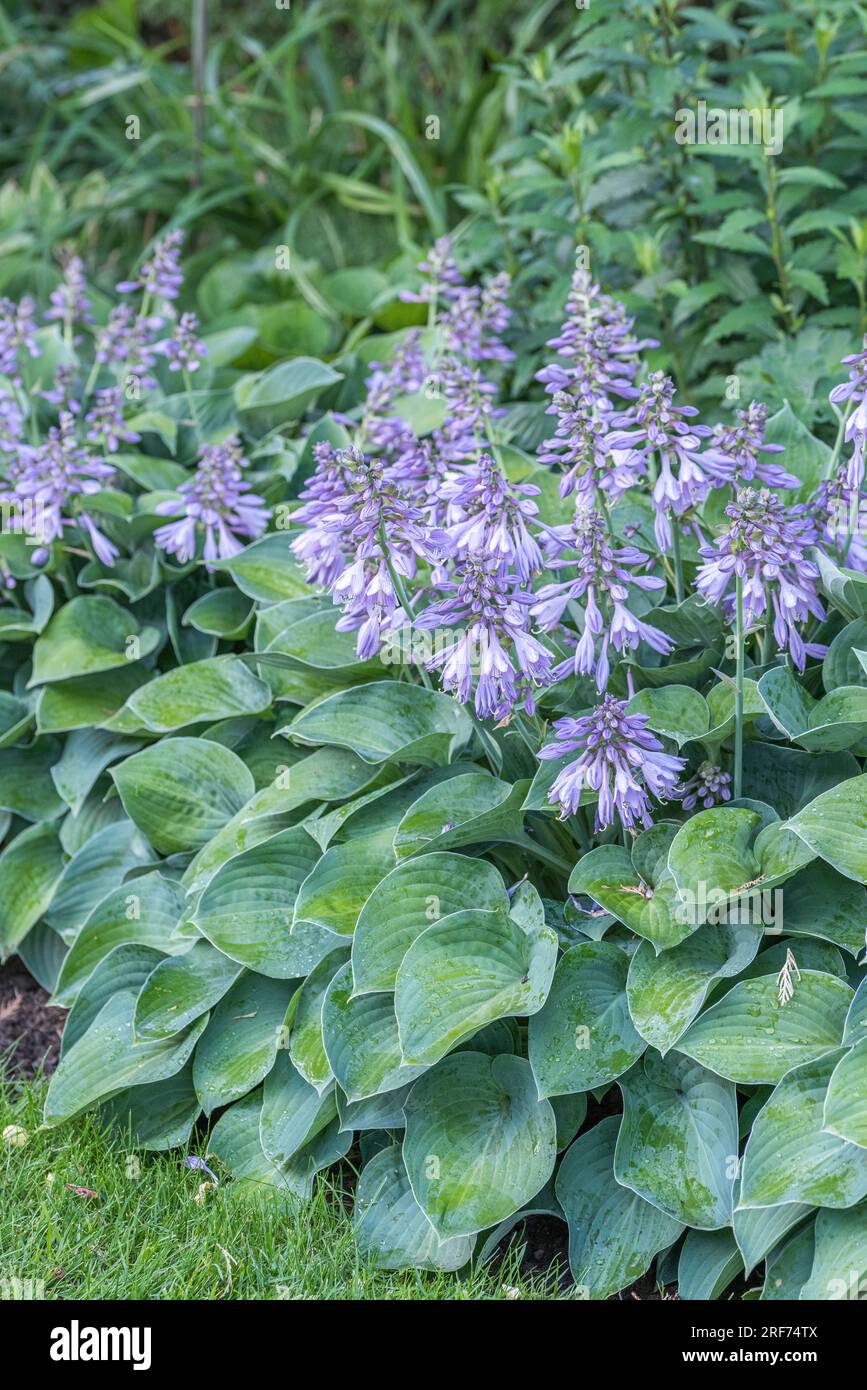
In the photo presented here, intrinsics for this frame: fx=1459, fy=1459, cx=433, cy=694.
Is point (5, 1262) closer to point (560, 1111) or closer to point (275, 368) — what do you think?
point (560, 1111)

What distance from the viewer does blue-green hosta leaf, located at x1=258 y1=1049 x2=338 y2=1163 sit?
3066 mm

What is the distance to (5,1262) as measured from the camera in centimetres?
288

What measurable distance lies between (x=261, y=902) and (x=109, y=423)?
1.74 meters

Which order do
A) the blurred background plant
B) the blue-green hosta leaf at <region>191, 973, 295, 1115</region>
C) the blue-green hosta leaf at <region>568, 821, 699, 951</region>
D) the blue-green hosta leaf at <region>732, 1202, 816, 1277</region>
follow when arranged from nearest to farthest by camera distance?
the blue-green hosta leaf at <region>732, 1202, 816, 1277</region>, the blue-green hosta leaf at <region>568, 821, 699, 951</region>, the blue-green hosta leaf at <region>191, 973, 295, 1115</region>, the blurred background plant

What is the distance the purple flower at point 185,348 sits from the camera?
4141 millimetres

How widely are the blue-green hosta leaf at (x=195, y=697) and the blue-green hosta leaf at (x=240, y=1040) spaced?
735mm

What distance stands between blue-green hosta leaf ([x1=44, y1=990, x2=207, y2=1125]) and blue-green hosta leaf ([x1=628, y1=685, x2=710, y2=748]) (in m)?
1.23

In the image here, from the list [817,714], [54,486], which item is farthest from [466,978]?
[54,486]

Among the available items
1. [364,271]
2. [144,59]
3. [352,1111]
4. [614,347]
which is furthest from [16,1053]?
[144,59]

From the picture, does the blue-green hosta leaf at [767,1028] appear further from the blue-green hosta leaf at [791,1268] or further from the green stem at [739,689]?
the green stem at [739,689]

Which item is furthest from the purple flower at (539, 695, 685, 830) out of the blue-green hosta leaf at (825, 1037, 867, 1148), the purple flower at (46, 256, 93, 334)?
the purple flower at (46, 256, 93, 334)

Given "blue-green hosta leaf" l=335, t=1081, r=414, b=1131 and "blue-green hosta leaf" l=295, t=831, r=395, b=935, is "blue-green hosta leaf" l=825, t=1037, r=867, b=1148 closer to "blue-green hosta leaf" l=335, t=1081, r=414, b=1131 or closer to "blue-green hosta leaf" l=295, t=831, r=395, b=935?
"blue-green hosta leaf" l=335, t=1081, r=414, b=1131

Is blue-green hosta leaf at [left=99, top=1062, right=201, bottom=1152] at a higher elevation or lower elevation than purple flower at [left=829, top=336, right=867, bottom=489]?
lower
